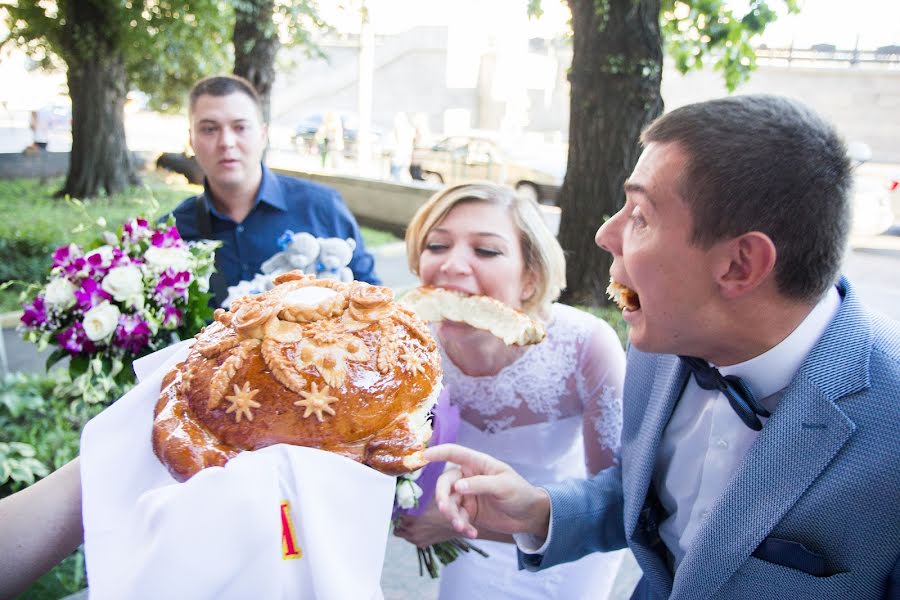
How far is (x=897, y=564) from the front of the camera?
55.9 inches

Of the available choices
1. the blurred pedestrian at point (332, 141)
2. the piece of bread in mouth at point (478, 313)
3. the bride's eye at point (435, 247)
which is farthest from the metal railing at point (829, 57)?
the piece of bread in mouth at point (478, 313)

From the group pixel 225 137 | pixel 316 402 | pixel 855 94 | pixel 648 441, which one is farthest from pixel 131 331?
pixel 855 94

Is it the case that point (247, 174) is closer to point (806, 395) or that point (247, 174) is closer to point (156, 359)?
point (156, 359)

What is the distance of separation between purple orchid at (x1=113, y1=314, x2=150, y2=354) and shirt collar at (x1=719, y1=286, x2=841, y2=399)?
1.91 m

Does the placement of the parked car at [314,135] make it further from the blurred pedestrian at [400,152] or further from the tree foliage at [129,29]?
the tree foliage at [129,29]

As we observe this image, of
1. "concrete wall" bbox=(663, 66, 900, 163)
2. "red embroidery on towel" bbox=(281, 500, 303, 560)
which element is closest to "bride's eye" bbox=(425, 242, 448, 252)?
"red embroidery on towel" bbox=(281, 500, 303, 560)

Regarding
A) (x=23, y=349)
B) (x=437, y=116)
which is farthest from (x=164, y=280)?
(x=437, y=116)

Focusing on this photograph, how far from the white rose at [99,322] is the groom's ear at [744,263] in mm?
1922

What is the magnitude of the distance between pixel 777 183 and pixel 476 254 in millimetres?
1260

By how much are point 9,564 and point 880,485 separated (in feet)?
6.41

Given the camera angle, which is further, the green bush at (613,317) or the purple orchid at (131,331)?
the green bush at (613,317)

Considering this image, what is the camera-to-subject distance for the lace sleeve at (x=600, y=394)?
8.57 ft

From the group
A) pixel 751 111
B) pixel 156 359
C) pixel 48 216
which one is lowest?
pixel 48 216

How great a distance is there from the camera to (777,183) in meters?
1.45
